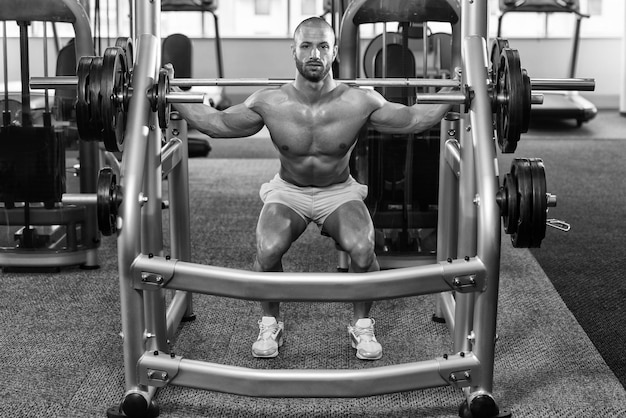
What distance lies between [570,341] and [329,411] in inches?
34.6

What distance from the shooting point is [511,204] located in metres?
2.06

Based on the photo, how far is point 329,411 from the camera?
222 centimetres

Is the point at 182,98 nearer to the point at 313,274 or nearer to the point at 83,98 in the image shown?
the point at 83,98

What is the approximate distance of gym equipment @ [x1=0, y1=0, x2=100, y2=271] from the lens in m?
3.36

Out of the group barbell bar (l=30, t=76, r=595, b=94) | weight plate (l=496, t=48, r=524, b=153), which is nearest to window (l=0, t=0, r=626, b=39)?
barbell bar (l=30, t=76, r=595, b=94)

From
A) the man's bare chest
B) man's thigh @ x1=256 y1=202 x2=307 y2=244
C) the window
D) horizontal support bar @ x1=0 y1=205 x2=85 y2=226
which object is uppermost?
the window

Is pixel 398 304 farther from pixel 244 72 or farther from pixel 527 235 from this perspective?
pixel 244 72

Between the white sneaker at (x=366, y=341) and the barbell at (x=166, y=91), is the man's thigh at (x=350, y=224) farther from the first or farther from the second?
the barbell at (x=166, y=91)

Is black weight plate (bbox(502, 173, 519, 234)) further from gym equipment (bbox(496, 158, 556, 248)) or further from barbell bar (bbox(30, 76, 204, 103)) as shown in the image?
barbell bar (bbox(30, 76, 204, 103))

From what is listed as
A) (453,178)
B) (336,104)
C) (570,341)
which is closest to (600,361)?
(570,341)

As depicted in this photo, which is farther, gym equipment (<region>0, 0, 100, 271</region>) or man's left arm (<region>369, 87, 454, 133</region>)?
gym equipment (<region>0, 0, 100, 271</region>)

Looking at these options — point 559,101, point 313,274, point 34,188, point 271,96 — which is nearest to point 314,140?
point 271,96

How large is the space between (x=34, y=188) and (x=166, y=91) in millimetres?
1357

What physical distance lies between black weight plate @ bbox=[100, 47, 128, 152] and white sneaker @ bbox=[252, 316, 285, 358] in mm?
672
